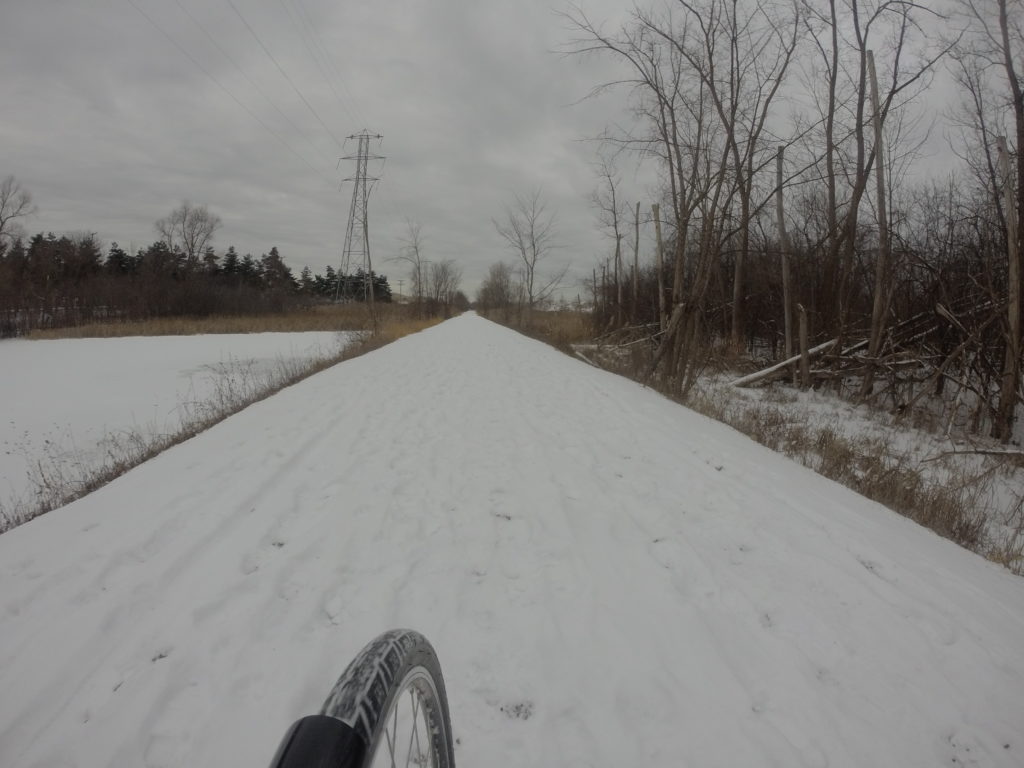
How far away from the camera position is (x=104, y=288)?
3409cm

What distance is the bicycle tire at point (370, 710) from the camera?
790mm

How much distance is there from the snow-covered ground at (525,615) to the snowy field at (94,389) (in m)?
4.70

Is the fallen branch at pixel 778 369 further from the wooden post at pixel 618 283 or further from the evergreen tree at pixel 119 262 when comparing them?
the evergreen tree at pixel 119 262

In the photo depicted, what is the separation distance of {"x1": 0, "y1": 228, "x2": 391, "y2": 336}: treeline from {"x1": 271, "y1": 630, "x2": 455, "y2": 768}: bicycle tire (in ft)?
101

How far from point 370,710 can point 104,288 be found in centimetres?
4545

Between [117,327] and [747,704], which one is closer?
[747,704]

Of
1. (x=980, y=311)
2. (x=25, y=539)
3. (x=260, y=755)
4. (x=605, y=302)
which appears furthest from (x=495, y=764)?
(x=605, y=302)

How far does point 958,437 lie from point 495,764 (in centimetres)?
1034

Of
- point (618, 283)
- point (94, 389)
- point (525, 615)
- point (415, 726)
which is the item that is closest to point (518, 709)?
point (525, 615)

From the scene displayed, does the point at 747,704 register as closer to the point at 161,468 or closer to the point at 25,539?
the point at 25,539

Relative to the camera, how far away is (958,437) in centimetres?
820

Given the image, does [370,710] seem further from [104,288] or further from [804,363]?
[104,288]

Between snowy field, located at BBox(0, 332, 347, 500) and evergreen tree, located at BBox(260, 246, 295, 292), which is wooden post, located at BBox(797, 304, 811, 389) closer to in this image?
snowy field, located at BBox(0, 332, 347, 500)

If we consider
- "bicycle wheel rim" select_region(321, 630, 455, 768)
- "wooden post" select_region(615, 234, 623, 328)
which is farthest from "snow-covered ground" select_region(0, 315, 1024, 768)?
"wooden post" select_region(615, 234, 623, 328)
